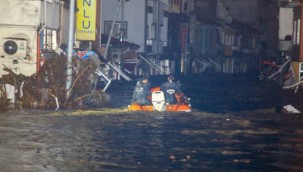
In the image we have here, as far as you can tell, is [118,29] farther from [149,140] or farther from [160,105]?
[149,140]

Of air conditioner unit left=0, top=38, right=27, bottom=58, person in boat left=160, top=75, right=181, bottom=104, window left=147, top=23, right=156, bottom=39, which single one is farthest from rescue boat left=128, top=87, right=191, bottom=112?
window left=147, top=23, right=156, bottom=39

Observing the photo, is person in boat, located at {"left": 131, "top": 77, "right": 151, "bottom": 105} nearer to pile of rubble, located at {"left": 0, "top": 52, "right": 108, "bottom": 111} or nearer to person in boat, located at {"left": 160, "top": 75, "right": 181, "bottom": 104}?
person in boat, located at {"left": 160, "top": 75, "right": 181, "bottom": 104}

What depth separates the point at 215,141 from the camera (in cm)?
1978

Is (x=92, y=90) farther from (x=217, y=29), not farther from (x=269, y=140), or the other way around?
(x=217, y=29)

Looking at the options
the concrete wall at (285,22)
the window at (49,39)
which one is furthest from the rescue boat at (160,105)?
the concrete wall at (285,22)

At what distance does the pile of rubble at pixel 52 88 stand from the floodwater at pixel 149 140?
176 cm

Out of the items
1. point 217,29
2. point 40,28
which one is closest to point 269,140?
point 40,28

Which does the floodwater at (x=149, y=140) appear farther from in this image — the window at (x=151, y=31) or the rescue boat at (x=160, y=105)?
the window at (x=151, y=31)

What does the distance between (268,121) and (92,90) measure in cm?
1001

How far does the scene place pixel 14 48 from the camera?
1337 inches

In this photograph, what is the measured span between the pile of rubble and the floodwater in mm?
1755

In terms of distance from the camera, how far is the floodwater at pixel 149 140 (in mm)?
15164

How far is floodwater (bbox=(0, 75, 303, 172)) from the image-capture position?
15.2m

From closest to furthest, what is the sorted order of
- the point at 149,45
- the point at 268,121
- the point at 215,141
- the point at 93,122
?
the point at 215,141 < the point at 93,122 < the point at 268,121 < the point at 149,45
